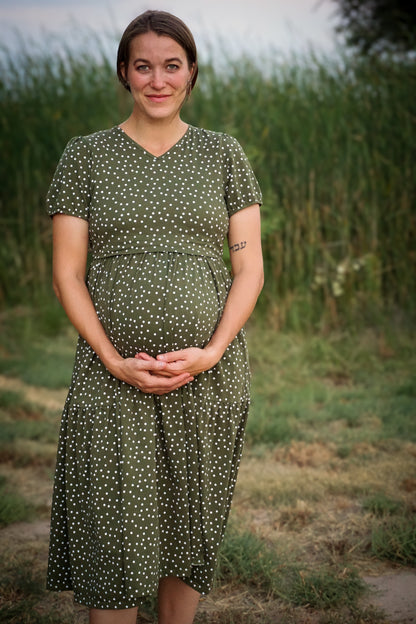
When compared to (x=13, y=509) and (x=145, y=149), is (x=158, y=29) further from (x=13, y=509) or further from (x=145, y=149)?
(x=13, y=509)

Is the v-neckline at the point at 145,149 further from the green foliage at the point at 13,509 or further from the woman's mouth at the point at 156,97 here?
the green foliage at the point at 13,509

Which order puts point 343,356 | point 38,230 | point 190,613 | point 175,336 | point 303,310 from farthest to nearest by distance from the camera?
point 38,230 → point 303,310 → point 343,356 → point 190,613 → point 175,336

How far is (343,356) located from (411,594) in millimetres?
3058

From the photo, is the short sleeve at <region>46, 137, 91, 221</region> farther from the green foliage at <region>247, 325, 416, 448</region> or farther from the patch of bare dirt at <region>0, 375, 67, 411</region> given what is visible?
the patch of bare dirt at <region>0, 375, 67, 411</region>

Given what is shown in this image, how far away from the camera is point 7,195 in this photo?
22.7ft

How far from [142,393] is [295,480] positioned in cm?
187

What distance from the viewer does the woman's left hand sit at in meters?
1.91

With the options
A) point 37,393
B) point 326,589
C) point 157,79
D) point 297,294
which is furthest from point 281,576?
point 297,294

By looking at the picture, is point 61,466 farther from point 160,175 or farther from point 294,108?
point 294,108

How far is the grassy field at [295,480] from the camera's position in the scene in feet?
8.71

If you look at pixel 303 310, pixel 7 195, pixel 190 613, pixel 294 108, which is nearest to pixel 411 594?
pixel 190 613

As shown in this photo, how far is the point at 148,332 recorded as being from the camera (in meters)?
1.96

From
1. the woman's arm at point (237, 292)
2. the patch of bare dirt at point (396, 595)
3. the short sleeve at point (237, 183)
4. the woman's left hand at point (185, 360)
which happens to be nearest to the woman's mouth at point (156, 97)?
the short sleeve at point (237, 183)

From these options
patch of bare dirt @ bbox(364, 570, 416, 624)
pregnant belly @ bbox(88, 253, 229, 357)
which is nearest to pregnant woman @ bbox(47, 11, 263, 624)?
pregnant belly @ bbox(88, 253, 229, 357)
